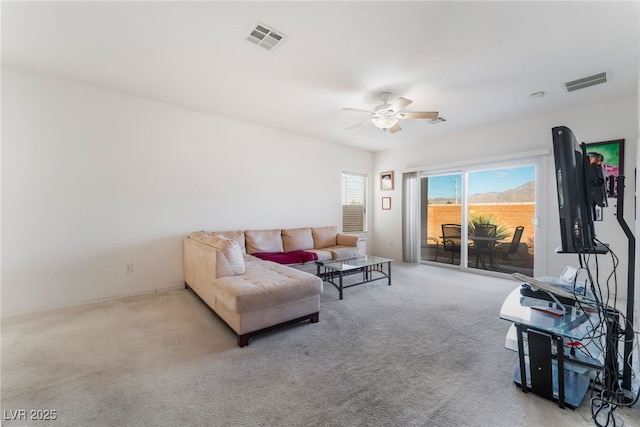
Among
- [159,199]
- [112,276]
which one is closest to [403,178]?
[159,199]

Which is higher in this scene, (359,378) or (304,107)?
(304,107)

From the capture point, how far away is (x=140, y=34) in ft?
7.30

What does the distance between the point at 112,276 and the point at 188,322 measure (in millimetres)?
1446

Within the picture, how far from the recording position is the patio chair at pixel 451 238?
504 cm

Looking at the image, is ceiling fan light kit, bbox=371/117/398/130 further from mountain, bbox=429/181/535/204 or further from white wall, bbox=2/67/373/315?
mountain, bbox=429/181/535/204

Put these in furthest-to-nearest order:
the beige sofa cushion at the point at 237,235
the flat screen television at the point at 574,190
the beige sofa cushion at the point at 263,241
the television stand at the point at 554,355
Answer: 1. the beige sofa cushion at the point at 263,241
2. the beige sofa cushion at the point at 237,235
3. the television stand at the point at 554,355
4. the flat screen television at the point at 574,190

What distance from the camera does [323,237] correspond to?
5062mm

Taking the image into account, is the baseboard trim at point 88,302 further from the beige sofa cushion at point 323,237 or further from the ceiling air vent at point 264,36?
the ceiling air vent at point 264,36

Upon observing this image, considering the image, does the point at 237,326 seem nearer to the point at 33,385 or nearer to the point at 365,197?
the point at 33,385

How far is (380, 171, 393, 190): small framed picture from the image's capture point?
604cm

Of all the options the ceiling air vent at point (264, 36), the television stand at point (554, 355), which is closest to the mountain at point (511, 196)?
the television stand at point (554, 355)

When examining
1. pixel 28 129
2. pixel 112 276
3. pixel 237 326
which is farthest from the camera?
pixel 112 276

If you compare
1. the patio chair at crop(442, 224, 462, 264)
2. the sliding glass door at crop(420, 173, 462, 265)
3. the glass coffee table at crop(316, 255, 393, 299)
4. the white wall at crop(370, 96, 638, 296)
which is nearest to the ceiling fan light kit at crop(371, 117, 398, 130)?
the white wall at crop(370, 96, 638, 296)

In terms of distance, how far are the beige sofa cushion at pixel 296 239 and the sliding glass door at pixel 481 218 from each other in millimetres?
2555
